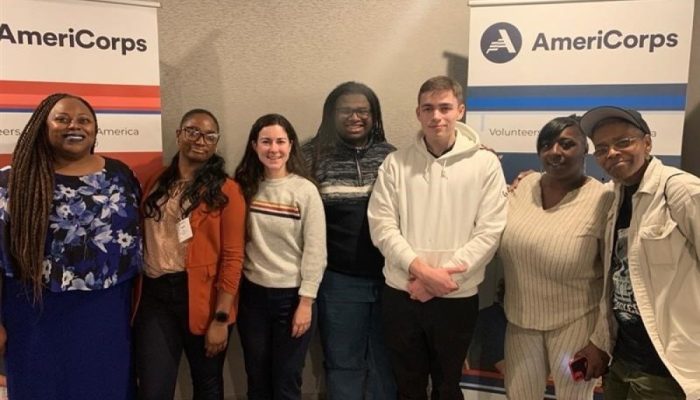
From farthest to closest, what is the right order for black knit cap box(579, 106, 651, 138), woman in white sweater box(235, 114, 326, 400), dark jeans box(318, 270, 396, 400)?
dark jeans box(318, 270, 396, 400)
woman in white sweater box(235, 114, 326, 400)
black knit cap box(579, 106, 651, 138)

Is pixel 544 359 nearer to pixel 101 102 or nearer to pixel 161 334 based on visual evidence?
pixel 161 334

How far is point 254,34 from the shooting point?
290cm

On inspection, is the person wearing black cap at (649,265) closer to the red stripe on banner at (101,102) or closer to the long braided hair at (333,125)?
the long braided hair at (333,125)

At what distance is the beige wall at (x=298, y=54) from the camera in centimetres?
288

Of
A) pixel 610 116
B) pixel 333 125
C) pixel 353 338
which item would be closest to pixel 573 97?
pixel 610 116

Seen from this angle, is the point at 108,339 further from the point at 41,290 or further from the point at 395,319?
the point at 395,319

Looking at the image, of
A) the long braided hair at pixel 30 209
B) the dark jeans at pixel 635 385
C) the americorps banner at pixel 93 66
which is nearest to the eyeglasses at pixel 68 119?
the long braided hair at pixel 30 209

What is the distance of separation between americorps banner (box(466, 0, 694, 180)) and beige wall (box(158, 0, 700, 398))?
Result: 1.05ft

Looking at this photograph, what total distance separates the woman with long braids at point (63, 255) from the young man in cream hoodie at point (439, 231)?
111 cm

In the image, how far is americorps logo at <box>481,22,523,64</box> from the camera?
2.57 meters

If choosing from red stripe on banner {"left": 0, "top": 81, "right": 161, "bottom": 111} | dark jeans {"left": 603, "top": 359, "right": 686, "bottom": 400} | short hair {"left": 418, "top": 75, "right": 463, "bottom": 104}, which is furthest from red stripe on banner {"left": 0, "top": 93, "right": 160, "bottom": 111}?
dark jeans {"left": 603, "top": 359, "right": 686, "bottom": 400}

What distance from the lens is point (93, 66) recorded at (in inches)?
99.3

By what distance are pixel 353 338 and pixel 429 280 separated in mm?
670

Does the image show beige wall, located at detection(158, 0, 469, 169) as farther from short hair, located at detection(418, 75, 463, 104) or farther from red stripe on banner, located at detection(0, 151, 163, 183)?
short hair, located at detection(418, 75, 463, 104)
